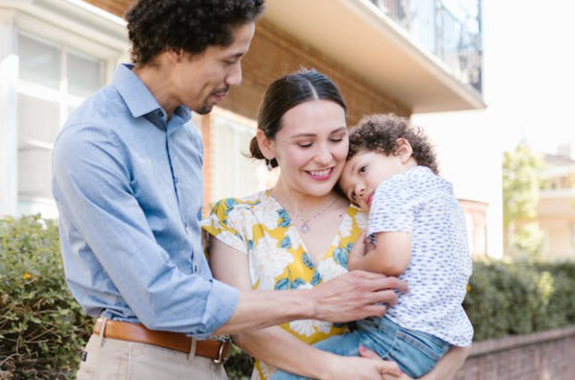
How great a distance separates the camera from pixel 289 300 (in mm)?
2537

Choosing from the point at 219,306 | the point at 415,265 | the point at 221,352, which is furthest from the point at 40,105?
the point at 219,306

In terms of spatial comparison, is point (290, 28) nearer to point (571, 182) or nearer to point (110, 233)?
point (110, 233)

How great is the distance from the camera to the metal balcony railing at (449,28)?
12555 mm

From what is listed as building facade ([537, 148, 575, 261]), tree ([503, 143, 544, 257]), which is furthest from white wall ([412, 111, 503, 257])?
building facade ([537, 148, 575, 261])

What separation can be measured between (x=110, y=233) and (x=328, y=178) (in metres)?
1.02

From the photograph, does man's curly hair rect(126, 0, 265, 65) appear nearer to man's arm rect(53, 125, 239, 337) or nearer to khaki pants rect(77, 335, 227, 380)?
man's arm rect(53, 125, 239, 337)

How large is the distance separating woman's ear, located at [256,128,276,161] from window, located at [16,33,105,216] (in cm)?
392

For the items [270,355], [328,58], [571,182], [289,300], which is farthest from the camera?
[571,182]

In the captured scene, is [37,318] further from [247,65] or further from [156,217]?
[247,65]

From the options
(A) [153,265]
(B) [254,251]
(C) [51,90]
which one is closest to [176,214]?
(A) [153,265]

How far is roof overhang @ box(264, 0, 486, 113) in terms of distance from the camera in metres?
9.52

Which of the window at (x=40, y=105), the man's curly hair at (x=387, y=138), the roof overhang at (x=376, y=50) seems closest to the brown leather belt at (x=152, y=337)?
the man's curly hair at (x=387, y=138)

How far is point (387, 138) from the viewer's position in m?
3.21

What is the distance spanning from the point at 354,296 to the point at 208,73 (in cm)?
84
